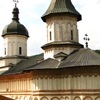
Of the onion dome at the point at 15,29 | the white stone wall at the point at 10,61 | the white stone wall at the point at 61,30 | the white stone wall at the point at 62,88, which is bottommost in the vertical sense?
the white stone wall at the point at 62,88

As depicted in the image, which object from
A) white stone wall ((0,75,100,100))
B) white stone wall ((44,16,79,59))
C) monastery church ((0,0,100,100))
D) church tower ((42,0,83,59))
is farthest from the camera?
white stone wall ((44,16,79,59))

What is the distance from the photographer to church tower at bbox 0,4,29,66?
3180 centimetres

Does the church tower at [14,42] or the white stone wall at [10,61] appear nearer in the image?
the white stone wall at [10,61]

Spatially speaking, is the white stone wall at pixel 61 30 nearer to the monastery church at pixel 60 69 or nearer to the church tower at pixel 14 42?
the monastery church at pixel 60 69

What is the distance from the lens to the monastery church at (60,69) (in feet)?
60.7

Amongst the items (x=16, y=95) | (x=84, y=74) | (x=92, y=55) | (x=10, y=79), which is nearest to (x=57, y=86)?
(x=84, y=74)

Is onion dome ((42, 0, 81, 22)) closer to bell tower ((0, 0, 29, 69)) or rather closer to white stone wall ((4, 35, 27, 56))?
bell tower ((0, 0, 29, 69))

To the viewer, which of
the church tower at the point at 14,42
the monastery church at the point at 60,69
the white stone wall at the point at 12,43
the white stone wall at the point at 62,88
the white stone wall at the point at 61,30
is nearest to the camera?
the white stone wall at the point at 62,88

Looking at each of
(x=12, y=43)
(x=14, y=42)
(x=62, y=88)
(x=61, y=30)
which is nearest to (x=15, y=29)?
(x=14, y=42)

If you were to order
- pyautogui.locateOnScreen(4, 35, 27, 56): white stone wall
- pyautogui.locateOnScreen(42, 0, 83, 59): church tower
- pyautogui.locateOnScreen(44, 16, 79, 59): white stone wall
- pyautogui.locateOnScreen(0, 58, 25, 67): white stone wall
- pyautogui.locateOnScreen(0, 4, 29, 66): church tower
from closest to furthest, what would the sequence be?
pyautogui.locateOnScreen(42, 0, 83, 59): church tower → pyautogui.locateOnScreen(44, 16, 79, 59): white stone wall → pyautogui.locateOnScreen(0, 58, 25, 67): white stone wall → pyautogui.locateOnScreen(0, 4, 29, 66): church tower → pyautogui.locateOnScreen(4, 35, 27, 56): white stone wall

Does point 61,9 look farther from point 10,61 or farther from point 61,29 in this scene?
point 10,61

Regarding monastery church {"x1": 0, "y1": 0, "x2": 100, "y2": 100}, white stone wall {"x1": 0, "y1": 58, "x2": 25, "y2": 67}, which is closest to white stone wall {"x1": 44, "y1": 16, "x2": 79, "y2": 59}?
monastery church {"x1": 0, "y1": 0, "x2": 100, "y2": 100}

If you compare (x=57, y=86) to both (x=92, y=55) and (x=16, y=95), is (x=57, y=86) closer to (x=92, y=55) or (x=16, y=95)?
(x=92, y=55)

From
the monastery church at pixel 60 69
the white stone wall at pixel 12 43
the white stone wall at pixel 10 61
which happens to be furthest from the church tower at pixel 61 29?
the white stone wall at pixel 12 43
